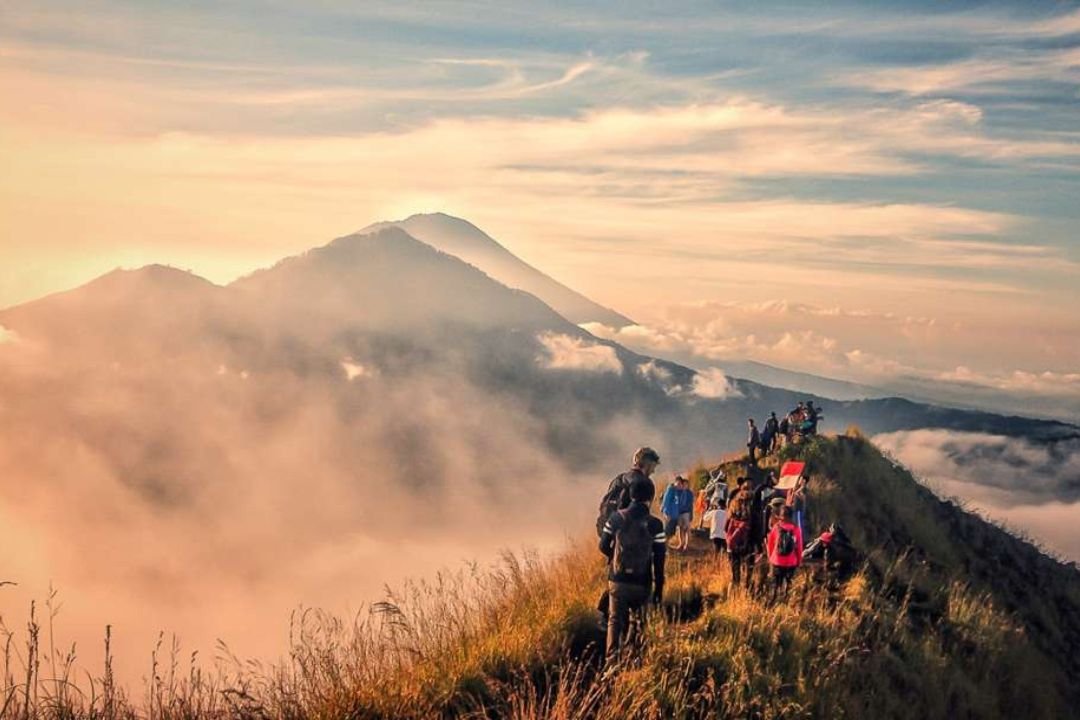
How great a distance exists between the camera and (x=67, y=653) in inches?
229

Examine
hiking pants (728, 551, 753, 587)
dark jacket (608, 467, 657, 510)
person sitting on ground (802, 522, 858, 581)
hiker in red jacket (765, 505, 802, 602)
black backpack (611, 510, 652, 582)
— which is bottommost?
person sitting on ground (802, 522, 858, 581)

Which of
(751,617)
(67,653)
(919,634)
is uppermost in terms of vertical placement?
(67,653)

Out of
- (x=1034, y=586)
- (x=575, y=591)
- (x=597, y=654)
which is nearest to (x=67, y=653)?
(x=597, y=654)

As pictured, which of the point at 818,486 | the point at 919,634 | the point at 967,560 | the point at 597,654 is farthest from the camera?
the point at 967,560

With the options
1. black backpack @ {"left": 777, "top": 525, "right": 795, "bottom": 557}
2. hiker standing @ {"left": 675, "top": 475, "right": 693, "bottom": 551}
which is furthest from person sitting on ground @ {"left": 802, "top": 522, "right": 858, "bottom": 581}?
black backpack @ {"left": 777, "top": 525, "right": 795, "bottom": 557}

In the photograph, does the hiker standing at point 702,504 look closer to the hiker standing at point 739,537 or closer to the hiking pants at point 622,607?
the hiker standing at point 739,537

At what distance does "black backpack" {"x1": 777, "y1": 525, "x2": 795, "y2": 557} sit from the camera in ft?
36.7

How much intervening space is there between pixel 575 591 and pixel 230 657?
5.17 m

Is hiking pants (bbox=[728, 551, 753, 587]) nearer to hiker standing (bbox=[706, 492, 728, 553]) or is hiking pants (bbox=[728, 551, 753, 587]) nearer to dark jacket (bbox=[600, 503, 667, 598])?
hiker standing (bbox=[706, 492, 728, 553])

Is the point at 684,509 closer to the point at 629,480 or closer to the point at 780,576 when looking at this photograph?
the point at 780,576

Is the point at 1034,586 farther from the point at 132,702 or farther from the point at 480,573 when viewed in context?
the point at 132,702

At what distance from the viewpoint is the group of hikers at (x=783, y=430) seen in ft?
79.9

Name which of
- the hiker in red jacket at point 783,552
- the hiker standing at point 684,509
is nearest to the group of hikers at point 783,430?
the hiker standing at point 684,509

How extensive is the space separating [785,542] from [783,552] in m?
0.13
